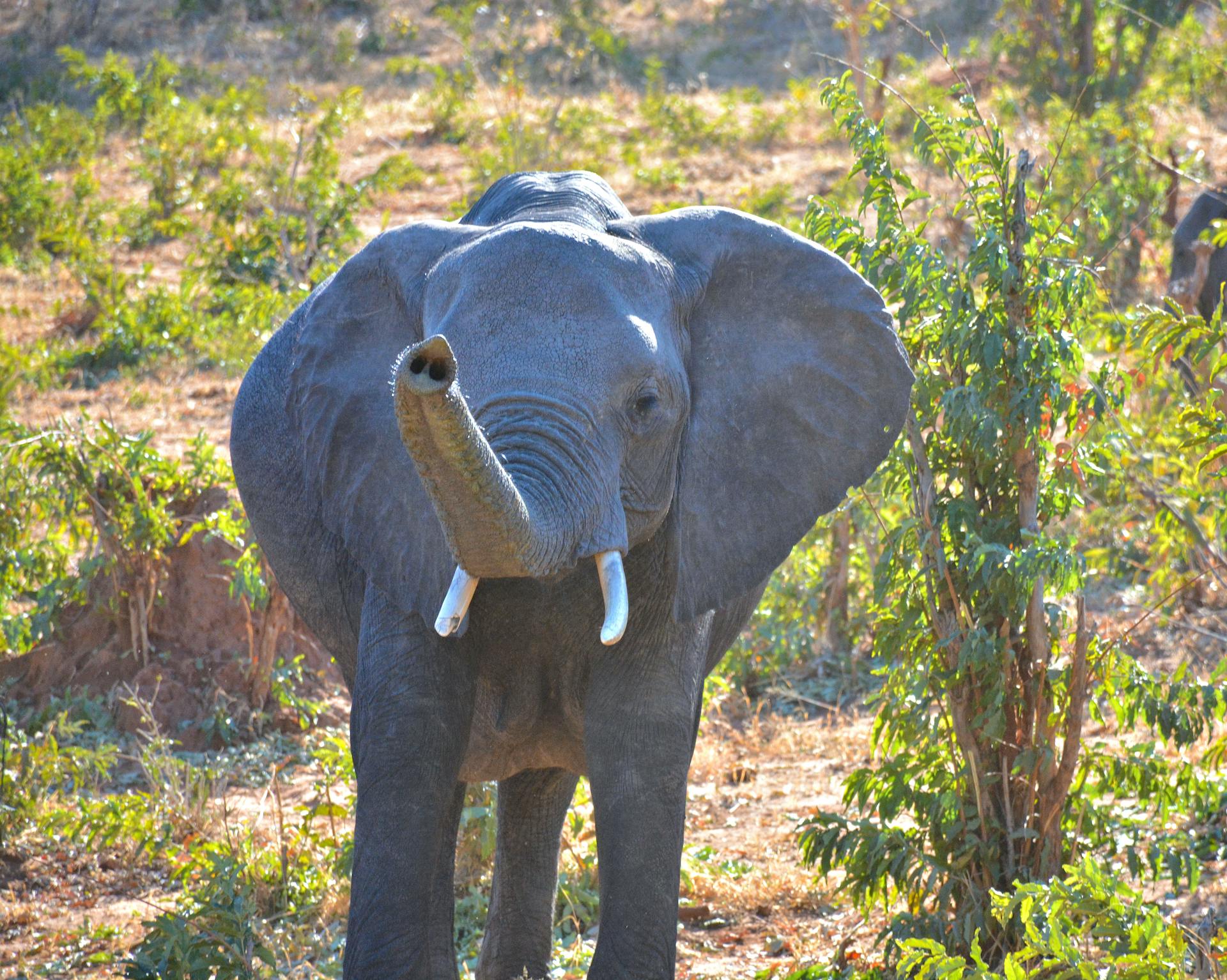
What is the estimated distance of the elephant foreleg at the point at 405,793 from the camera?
324cm

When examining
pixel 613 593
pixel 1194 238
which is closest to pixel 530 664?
pixel 613 593

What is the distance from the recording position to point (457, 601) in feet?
9.36

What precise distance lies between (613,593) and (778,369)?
859mm

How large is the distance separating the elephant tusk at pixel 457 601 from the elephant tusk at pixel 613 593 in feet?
0.81

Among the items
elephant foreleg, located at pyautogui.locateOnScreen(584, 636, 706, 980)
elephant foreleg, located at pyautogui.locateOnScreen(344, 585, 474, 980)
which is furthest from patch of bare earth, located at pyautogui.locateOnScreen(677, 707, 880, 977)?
elephant foreleg, located at pyautogui.locateOnScreen(344, 585, 474, 980)

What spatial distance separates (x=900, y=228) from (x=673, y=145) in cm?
970

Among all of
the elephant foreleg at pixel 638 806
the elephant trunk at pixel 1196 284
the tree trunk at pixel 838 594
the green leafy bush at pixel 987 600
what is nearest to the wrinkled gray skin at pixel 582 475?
the elephant foreleg at pixel 638 806

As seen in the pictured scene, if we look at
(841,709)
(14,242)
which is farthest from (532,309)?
(14,242)

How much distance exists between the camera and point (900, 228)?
3.90 metres

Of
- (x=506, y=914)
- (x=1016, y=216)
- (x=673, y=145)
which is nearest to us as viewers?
(x=1016, y=216)

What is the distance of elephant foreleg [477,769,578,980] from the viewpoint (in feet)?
13.6

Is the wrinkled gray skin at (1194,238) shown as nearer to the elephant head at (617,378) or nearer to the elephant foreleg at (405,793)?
the elephant head at (617,378)

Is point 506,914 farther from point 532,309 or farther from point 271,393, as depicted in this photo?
point 532,309

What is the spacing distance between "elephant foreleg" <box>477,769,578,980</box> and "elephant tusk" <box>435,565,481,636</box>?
1.49m
